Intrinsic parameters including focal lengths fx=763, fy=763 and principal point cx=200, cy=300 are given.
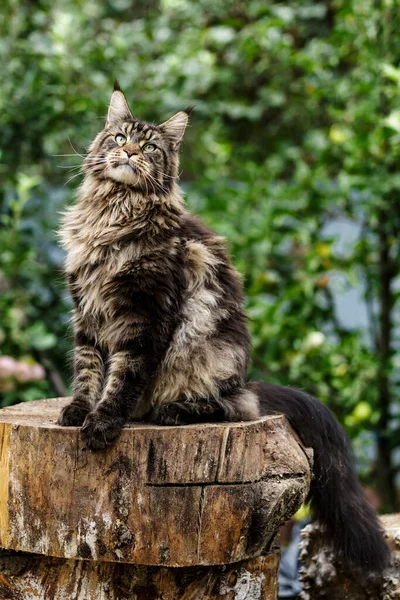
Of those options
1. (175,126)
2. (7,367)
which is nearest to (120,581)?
(175,126)

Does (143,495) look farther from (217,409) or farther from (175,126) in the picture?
(175,126)

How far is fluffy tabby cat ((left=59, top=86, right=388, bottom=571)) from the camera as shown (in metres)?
2.33

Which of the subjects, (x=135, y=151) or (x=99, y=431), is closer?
(x=99, y=431)

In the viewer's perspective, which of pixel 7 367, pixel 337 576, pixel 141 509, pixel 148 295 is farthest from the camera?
pixel 7 367

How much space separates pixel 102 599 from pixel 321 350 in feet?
7.34

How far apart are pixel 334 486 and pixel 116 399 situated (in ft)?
2.73

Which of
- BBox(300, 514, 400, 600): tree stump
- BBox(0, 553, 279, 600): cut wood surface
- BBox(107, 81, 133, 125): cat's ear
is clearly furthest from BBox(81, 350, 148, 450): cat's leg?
BBox(300, 514, 400, 600): tree stump

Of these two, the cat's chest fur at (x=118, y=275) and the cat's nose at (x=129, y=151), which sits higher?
the cat's nose at (x=129, y=151)

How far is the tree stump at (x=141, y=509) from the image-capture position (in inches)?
81.9

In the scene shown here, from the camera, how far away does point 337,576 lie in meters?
2.79

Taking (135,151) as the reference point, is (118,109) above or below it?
above

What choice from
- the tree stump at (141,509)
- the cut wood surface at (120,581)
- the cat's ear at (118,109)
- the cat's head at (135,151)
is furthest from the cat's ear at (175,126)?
the cut wood surface at (120,581)

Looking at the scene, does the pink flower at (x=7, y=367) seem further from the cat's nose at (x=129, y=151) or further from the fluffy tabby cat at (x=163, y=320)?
the cat's nose at (x=129, y=151)

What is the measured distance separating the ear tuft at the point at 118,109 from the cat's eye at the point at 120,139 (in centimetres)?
8
